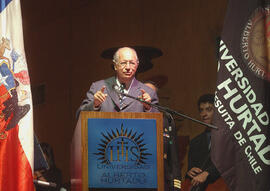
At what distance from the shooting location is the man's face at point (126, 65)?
5554 millimetres

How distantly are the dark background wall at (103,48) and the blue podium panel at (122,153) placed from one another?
102 inches

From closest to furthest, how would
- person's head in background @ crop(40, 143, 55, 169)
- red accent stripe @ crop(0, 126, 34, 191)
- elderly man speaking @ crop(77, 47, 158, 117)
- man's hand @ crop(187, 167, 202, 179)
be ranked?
red accent stripe @ crop(0, 126, 34, 191), elderly man speaking @ crop(77, 47, 158, 117), man's hand @ crop(187, 167, 202, 179), person's head in background @ crop(40, 143, 55, 169)

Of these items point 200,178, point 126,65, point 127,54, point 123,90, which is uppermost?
point 127,54

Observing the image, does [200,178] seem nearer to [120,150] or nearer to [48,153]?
[48,153]

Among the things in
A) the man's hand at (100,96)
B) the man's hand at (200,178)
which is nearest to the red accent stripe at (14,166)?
the man's hand at (100,96)

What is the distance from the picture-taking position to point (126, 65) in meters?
5.57

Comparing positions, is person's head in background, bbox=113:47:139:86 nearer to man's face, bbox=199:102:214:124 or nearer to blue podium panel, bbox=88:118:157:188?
blue podium panel, bbox=88:118:157:188

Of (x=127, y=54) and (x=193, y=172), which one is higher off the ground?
(x=127, y=54)

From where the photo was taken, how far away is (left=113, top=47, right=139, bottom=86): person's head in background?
5.55 m

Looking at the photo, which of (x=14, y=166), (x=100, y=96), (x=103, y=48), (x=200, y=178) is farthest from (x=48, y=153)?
(x=14, y=166)

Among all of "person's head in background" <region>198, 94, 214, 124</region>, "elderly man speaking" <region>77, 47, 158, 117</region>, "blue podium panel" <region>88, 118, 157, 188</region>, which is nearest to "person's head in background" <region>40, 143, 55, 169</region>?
"person's head in background" <region>198, 94, 214, 124</region>

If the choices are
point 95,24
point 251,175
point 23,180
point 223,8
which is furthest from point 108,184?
point 95,24

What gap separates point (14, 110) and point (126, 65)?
1.35 meters

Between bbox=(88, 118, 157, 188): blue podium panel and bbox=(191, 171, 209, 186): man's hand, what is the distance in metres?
2.11
